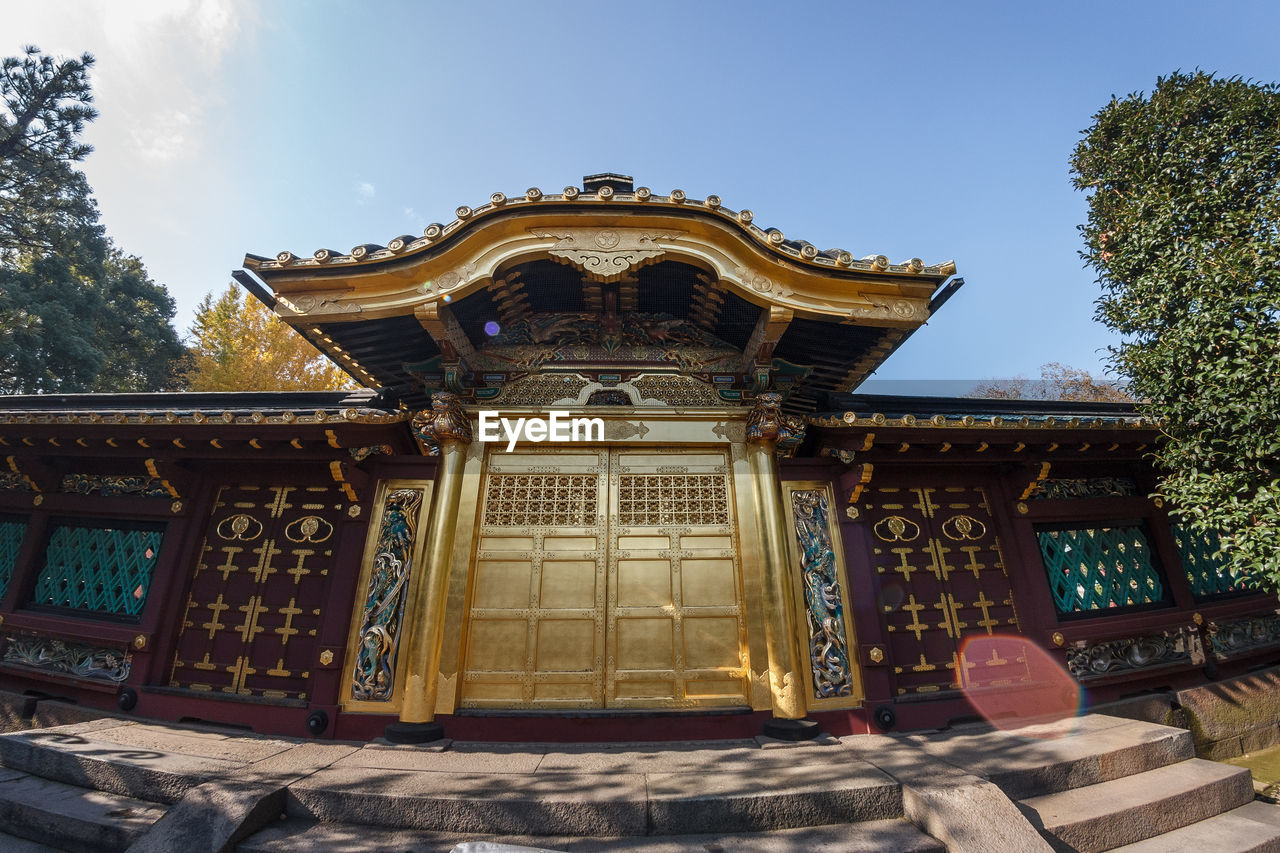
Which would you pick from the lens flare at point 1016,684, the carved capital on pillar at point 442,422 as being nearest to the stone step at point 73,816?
the carved capital on pillar at point 442,422

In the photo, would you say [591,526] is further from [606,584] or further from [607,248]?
Answer: [607,248]

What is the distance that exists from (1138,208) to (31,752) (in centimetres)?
1347

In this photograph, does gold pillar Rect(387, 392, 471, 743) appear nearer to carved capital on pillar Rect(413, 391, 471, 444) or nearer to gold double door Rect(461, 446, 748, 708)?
carved capital on pillar Rect(413, 391, 471, 444)

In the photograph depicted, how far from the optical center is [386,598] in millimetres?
5723

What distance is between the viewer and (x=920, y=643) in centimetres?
592

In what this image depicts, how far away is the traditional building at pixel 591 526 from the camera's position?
18.4ft

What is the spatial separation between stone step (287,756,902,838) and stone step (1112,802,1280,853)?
7.28 feet

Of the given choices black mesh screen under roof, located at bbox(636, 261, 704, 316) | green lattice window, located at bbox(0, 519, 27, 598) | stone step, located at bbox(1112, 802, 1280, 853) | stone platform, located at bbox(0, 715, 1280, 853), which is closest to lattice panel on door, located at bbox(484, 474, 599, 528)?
stone platform, located at bbox(0, 715, 1280, 853)

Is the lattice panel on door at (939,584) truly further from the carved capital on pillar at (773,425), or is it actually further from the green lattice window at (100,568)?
the green lattice window at (100,568)

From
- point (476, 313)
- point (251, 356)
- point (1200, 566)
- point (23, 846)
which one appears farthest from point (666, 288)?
point (251, 356)

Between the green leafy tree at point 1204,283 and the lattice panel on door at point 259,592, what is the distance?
9.85 metres

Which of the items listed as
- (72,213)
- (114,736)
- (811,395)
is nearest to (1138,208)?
(811,395)

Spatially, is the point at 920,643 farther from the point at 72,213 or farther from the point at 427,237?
the point at 72,213

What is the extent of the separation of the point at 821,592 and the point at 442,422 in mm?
4862
